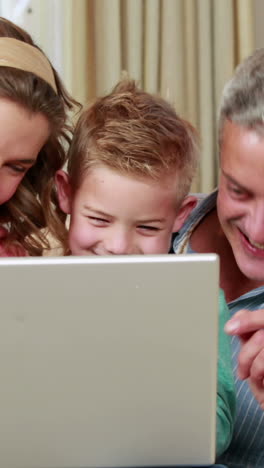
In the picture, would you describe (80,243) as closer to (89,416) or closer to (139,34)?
(89,416)

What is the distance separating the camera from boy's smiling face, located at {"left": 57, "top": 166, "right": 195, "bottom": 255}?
1.25 meters

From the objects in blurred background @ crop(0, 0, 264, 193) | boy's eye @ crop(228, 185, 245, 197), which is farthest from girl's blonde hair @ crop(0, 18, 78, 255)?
blurred background @ crop(0, 0, 264, 193)

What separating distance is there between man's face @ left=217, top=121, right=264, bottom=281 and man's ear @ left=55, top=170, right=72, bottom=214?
281mm

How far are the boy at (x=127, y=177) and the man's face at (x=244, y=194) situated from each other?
0.27 ft

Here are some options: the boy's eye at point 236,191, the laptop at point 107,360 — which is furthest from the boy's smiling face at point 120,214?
the laptop at point 107,360

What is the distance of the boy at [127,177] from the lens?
4.12 ft

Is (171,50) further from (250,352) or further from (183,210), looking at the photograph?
(250,352)

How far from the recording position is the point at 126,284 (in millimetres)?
657

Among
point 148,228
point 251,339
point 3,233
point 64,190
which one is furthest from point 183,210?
point 251,339

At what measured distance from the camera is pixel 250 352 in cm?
89

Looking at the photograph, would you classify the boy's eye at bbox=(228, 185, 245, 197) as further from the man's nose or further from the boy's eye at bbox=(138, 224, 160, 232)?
the boy's eye at bbox=(138, 224, 160, 232)

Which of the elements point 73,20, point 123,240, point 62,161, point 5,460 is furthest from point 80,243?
point 73,20

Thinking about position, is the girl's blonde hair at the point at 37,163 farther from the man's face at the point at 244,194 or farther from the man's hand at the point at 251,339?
the man's hand at the point at 251,339

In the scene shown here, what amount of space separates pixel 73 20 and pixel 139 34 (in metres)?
0.24
